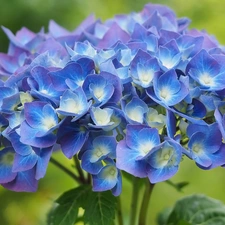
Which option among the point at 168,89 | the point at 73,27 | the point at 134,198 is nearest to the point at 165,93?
the point at 168,89

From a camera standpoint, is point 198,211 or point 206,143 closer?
point 206,143

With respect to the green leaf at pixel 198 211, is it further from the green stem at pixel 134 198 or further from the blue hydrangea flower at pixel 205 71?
the blue hydrangea flower at pixel 205 71

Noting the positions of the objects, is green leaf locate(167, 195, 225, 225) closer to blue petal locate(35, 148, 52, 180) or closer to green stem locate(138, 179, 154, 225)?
green stem locate(138, 179, 154, 225)

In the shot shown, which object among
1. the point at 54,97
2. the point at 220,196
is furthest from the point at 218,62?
the point at 220,196

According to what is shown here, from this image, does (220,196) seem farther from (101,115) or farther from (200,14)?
(101,115)

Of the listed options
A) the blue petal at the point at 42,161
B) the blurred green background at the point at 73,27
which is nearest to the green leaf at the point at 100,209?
the blue petal at the point at 42,161

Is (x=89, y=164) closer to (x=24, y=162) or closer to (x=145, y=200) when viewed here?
(x=24, y=162)

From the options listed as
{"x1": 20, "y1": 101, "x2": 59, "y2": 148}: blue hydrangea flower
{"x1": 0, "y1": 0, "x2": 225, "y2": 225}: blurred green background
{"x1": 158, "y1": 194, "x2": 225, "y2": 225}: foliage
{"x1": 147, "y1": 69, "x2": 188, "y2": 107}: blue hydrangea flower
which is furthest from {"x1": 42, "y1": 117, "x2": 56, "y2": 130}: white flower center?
{"x1": 0, "y1": 0, "x2": 225, "y2": 225}: blurred green background
